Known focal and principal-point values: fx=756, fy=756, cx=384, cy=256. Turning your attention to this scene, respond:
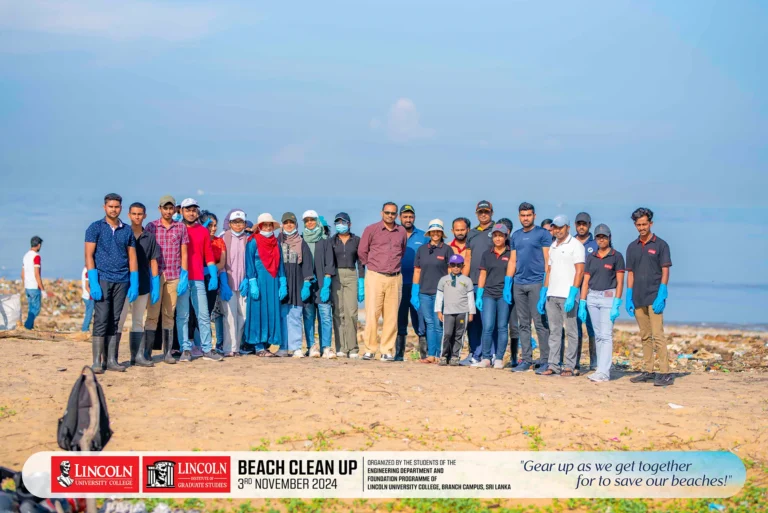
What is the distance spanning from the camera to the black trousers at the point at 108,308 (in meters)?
9.48

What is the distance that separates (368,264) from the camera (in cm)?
1160

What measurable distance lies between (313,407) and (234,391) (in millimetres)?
1085

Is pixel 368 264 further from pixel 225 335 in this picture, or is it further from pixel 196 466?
pixel 196 466

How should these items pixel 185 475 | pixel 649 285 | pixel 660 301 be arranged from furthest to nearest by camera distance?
pixel 649 285, pixel 660 301, pixel 185 475

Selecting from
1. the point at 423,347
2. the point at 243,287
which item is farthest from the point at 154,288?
the point at 423,347

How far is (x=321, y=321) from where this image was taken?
11672mm

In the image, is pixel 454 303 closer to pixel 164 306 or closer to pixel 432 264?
pixel 432 264

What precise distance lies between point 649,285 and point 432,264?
311 centimetres

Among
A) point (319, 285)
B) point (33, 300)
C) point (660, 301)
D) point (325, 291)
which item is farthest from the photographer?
point (33, 300)

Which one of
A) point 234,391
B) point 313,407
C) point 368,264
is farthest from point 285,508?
point 368,264

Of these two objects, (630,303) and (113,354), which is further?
(630,303)

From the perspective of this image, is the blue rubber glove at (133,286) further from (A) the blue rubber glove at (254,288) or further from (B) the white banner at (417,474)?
(B) the white banner at (417,474)

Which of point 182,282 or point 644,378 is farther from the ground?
point 182,282

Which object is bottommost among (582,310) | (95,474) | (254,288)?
(95,474)
